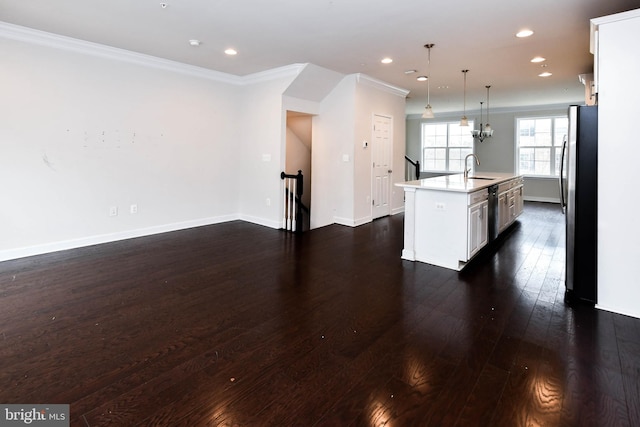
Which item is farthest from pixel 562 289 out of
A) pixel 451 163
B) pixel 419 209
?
pixel 451 163

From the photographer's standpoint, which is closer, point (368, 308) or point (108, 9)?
point (368, 308)

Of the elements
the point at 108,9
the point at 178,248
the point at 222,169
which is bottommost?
the point at 178,248

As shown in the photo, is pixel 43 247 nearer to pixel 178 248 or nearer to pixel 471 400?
pixel 178 248

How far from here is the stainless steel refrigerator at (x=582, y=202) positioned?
2898mm

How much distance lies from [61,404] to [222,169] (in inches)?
190

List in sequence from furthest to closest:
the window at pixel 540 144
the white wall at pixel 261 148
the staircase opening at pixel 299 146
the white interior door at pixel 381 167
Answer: the window at pixel 540 144, the staircase opening at pixel 299 146, the white interior door at pixel 381 167, the white wall at pixel 261 148

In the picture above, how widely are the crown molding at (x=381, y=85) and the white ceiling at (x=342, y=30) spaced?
9.3 inches

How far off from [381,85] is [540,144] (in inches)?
220

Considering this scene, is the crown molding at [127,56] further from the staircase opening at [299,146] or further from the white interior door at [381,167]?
the white interior door at [381,167]

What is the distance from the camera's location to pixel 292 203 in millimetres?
5887

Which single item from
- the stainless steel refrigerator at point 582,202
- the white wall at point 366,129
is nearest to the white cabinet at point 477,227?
the stainless steel refrigerator at point 582,202

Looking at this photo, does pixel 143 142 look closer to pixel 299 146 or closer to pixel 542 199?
pixel 299 146

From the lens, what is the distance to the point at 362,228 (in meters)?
5.97

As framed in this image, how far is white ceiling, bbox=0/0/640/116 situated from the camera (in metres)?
3.28
